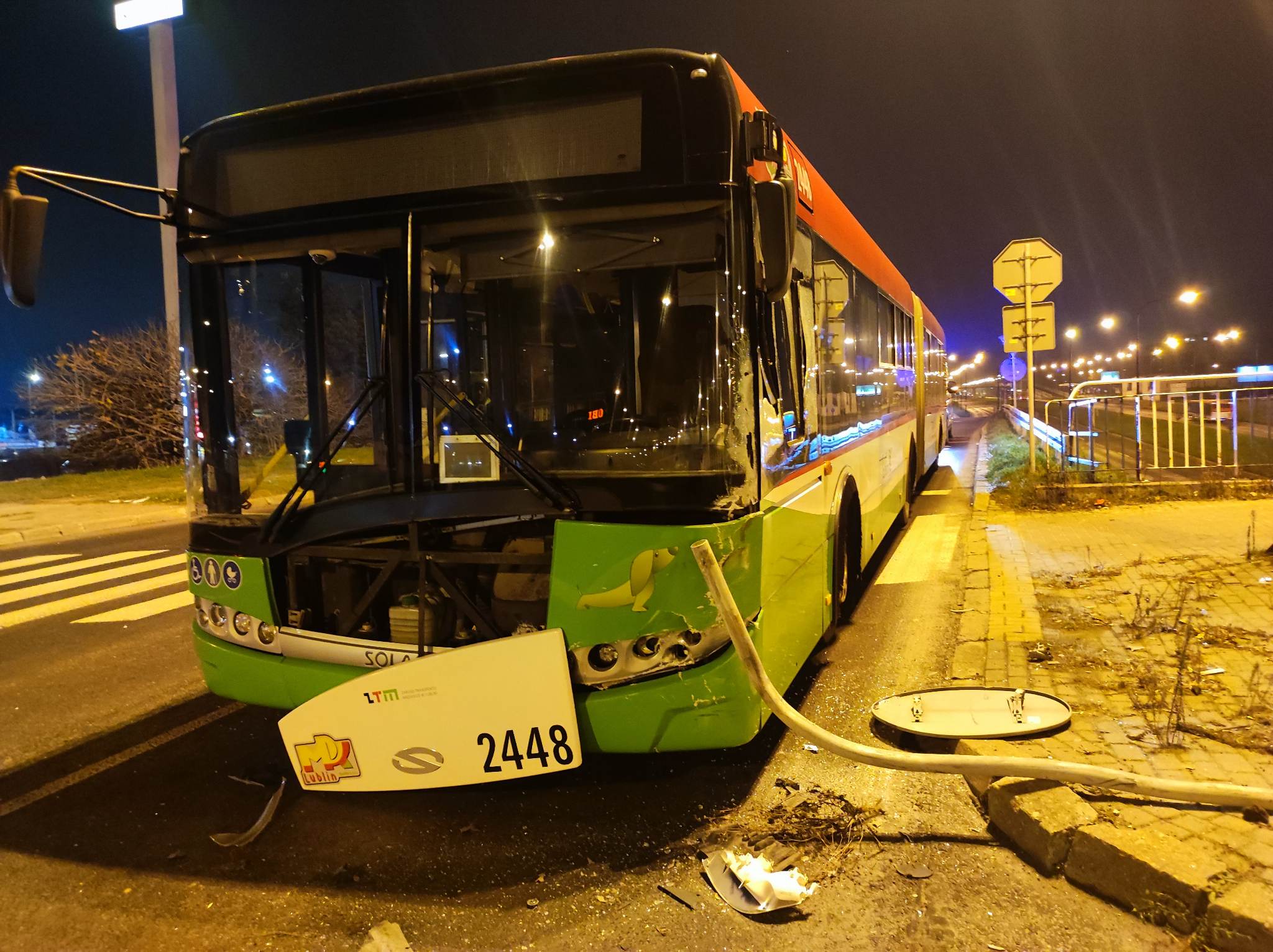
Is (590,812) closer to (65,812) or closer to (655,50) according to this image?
(65,812)

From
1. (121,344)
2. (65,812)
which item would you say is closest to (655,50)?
(65,812)

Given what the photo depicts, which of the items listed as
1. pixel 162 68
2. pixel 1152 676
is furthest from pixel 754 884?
pixel 162 68

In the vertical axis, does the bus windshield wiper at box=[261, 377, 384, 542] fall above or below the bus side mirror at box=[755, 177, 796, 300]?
below

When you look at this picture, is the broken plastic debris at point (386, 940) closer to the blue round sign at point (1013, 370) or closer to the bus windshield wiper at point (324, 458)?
the bus windshield wiper at point (324, 458)

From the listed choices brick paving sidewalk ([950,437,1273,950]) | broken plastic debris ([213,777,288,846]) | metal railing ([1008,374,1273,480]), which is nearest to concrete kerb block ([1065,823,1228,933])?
brick paving sidewalk ([950,437,1273,950])

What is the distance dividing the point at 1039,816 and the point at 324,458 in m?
3.42

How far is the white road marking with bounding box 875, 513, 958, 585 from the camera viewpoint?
29.7 feet

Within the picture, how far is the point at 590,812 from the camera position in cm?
401

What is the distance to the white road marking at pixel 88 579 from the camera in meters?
9.59

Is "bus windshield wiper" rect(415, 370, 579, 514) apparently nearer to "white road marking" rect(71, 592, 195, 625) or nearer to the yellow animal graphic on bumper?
the yellow animal graphic on bumper

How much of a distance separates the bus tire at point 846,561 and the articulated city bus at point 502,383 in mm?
1671

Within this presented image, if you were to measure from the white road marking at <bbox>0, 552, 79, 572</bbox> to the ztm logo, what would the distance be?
10164 mm

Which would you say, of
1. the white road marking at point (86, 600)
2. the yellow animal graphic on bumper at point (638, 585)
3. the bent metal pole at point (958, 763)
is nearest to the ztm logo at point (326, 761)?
the yellow animal graphic on bumper at point (638, 585)

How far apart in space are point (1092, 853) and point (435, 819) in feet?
9.07
